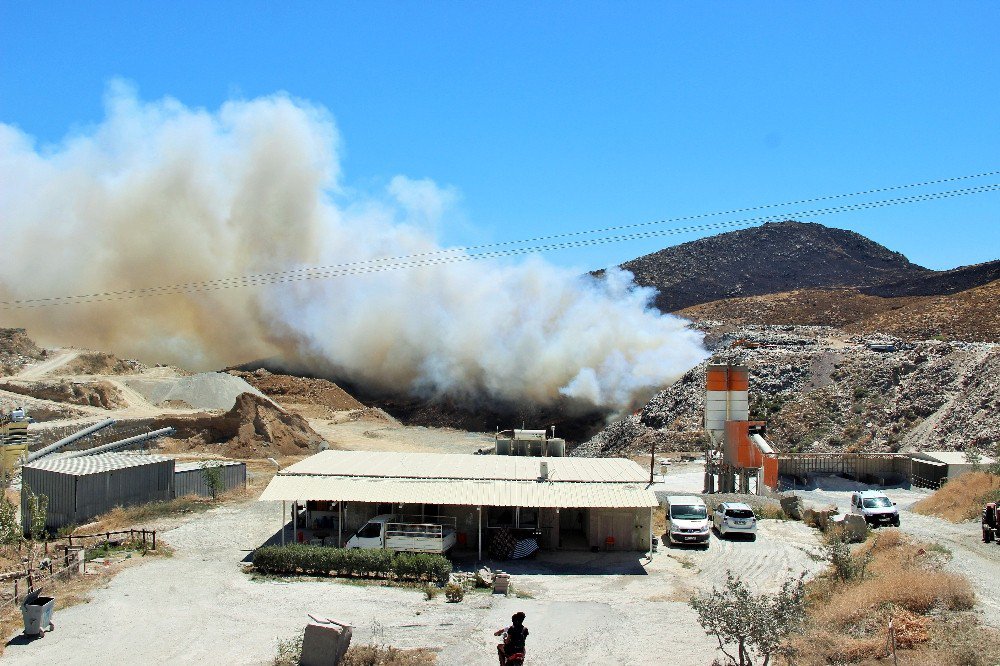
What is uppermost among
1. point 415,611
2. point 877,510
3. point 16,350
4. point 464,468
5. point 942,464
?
point 16,350

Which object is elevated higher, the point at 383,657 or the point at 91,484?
the point at 91,484

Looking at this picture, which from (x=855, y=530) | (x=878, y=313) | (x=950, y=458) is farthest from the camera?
(x=878, y=313)

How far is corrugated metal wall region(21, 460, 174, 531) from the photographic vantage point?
94.9 feet

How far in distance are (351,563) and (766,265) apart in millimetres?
143956

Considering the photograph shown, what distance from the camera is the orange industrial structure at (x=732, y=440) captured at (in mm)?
36531

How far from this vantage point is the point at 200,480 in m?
35.8

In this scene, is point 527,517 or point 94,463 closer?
point 527,517

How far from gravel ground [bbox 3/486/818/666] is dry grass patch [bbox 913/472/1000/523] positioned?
712cm

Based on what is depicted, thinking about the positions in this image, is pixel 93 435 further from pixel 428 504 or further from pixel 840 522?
pixel 840 522

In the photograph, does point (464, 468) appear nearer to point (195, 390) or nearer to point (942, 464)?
point (942, 464)

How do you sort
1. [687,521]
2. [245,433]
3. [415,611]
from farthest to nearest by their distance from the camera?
[245,433], [687,521], [415,611]

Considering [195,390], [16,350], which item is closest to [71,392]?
[195,390]

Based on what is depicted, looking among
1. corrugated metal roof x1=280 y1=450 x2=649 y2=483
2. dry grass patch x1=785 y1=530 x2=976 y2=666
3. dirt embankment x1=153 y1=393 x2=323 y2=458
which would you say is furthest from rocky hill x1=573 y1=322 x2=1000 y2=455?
dry grass patch x1=785 y1=530 x2=976 y2=666

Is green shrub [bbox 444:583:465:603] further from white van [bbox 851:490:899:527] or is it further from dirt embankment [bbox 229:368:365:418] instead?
dirt embankment [bbox 229:368:365:418]
